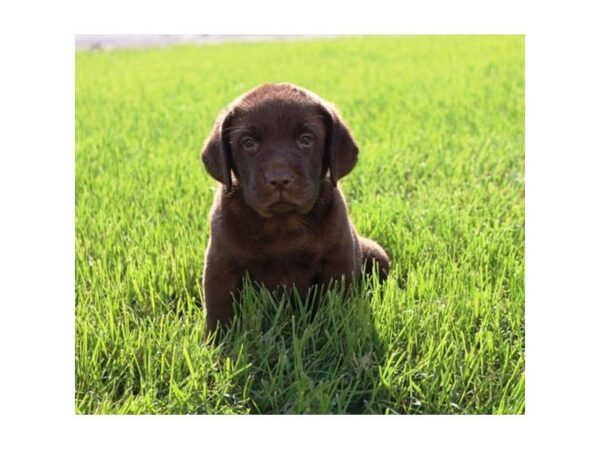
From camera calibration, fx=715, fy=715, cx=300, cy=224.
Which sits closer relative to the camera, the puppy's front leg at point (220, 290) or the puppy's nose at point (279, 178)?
the puppy's nose at point (279, 178)

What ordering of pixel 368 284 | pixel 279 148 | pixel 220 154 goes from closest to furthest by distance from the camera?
1. pixel 279 148
2. pixel 220 154
3. pixel 368 284

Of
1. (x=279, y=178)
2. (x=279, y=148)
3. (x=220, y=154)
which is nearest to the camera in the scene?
(x=279, y=178)

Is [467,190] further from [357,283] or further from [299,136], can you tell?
[299,136]

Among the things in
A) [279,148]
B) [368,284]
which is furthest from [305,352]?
[279,148]

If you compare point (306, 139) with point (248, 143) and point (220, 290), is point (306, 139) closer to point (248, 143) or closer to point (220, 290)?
point (248, 143)

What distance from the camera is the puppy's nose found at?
121 inches

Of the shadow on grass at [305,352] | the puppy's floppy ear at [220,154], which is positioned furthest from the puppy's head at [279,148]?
the shadow on grass at [305,352]

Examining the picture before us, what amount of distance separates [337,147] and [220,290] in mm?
883

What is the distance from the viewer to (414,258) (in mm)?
4145

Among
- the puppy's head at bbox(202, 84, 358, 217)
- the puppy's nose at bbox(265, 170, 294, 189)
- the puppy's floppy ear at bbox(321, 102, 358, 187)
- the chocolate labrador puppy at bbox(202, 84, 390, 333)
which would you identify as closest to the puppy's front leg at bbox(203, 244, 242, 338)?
the chocolate labrador puppy at bbox(202, 84, 390, 333)

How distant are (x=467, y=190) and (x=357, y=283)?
6.07ft

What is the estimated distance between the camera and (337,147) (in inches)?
134

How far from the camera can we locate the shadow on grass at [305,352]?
9.74 feet

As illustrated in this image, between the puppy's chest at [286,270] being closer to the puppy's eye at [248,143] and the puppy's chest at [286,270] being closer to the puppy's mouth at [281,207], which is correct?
the puppy's mouth at [281,207]
